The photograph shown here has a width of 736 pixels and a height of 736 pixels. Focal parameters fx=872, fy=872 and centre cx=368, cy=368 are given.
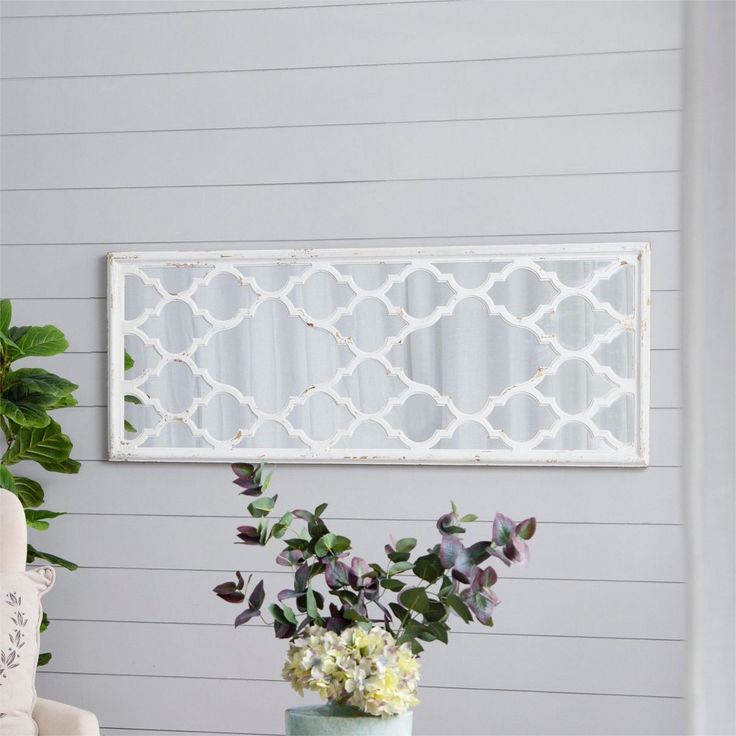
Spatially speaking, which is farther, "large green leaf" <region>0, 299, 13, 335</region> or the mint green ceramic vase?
"large green leaf" <region>0, 299, 13, 335</region>

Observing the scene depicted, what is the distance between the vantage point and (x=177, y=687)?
216 centimetres

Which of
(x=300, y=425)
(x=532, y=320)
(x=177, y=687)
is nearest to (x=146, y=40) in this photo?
(x=300, y=425)

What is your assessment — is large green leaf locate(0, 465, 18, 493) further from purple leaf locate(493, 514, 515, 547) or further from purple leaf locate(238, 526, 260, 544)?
purple leaf locate(493, 514, 515, 547)

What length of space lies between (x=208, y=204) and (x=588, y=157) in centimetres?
94

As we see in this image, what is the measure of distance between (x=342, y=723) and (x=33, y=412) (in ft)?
3.84

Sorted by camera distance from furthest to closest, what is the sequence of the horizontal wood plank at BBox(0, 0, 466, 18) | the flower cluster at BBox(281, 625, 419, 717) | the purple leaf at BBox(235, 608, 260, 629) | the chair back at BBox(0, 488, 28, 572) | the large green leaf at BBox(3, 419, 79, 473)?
the horizontal wood plank at BBox(0, 0, 466, 18), the large green leaf at BBox(3, 419, 79, 473), the chair back at BBox(0, 488, 28, 572), the purple leaf at BBox(235, 608, 260, 629), the flower cluster at BBox(281, 625, 419, 717)

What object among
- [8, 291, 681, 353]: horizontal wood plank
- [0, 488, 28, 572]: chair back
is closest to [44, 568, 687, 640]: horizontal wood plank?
[0, 488, 28, 572]: chair back

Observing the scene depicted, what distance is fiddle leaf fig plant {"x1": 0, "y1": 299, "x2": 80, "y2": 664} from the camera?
6.52ft

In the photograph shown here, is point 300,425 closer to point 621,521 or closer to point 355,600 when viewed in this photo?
point 621,521

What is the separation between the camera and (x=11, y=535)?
180 cm

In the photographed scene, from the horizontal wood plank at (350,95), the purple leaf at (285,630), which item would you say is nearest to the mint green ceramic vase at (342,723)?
the purple leaf at (285,630)

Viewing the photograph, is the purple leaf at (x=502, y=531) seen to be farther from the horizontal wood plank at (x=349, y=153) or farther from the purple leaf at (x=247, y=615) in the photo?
the horizontal wood plank at (x=349, y=153)

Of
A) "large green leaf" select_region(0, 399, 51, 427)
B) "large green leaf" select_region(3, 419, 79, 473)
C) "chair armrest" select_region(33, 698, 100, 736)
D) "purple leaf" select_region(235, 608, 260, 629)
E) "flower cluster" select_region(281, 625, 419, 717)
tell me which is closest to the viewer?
"flower cluster" select_region(281, 625, 419, 717)

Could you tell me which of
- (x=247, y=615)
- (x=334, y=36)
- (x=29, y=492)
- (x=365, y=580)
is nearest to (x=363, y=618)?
(x=365, y=580)
